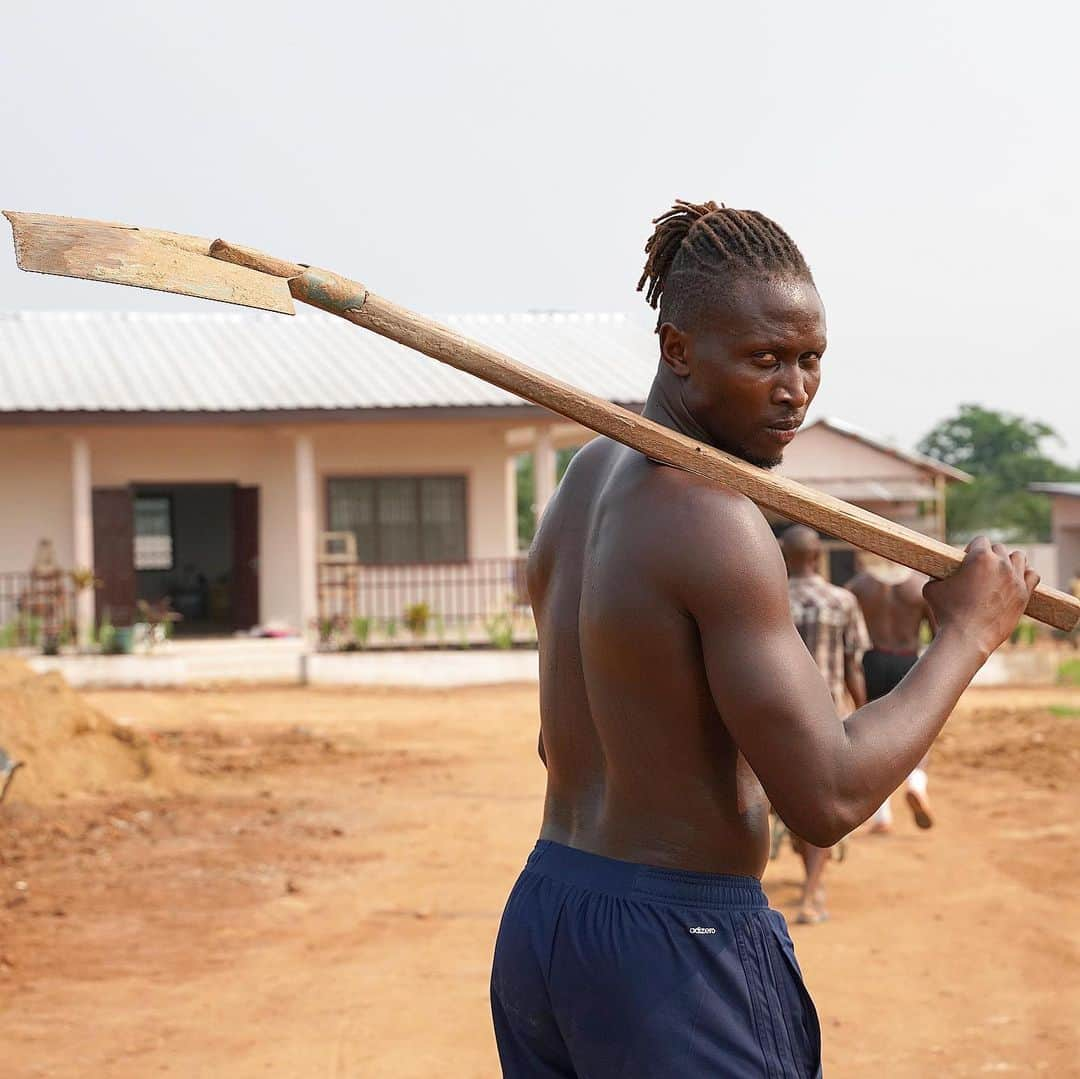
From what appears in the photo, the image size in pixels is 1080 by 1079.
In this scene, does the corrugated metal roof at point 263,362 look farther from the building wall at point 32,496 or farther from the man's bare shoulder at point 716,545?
the man's bare shoulder at point 716,545

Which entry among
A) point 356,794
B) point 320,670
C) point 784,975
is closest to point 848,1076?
point 784,975

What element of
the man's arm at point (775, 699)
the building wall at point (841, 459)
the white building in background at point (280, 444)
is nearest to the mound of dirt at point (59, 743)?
the white building in background at point (280, 444)

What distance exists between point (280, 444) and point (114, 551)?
252 centimetres

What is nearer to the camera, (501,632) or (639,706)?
(639,706)

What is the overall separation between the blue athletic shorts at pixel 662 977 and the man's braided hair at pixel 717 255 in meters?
0.78

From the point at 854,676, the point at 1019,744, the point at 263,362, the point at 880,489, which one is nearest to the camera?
the point at 854,676

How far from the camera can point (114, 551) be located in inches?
742

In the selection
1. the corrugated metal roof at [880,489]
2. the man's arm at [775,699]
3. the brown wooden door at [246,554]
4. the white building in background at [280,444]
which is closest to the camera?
the man's arm at [775,699]

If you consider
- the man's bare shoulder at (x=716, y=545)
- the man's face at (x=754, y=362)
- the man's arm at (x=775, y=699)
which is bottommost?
the man's arm at (x=775, y=699)

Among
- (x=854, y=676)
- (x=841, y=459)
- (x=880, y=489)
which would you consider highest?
(x=841, y=459)

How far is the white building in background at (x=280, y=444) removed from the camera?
714 inches

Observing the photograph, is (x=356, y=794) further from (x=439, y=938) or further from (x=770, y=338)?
(x=770, y=338)

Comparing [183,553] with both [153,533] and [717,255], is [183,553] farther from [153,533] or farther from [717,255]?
[717,255]

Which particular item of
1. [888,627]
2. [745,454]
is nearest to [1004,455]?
[888,627]
